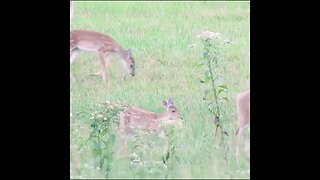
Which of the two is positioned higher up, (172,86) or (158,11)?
(158,11)

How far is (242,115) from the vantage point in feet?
14.8

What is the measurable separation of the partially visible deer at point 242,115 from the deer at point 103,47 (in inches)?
22.0

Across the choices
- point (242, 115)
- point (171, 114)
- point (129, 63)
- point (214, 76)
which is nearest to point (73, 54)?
point (129, 63)

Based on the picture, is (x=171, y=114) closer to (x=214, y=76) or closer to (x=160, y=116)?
(x=160, y=116)

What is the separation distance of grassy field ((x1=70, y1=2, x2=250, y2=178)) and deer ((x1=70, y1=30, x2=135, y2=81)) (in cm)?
3

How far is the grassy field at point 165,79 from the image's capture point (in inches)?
175

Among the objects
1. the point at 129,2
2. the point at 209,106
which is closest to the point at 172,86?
the point at 209,106

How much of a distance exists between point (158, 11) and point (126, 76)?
384 mm

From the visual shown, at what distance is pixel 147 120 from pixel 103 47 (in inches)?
17.0

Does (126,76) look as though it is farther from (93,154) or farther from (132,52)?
(93,154)
